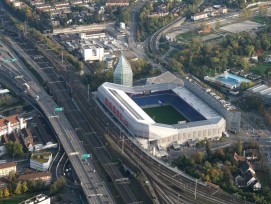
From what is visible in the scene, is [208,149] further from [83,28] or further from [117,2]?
[117,2]

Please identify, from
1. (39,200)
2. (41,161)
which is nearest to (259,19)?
(41,161)

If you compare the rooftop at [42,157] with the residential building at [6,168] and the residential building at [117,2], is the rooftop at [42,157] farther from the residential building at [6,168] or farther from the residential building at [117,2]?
the residential building at [117,2]

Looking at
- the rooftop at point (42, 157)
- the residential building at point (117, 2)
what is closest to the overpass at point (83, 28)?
the residential building at point (117, 2)

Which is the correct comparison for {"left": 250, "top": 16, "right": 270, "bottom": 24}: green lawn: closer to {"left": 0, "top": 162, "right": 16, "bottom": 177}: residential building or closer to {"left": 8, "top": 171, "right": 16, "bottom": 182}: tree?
{"left": 0, "top": 162, "right": 16, "bottom": 177}: residential building

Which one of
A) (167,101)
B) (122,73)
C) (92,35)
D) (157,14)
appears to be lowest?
(167,101)

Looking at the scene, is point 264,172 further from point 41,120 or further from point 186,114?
point 41,120

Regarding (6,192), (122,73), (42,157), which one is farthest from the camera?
(122,73)

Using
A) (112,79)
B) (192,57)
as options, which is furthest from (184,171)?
(192,57)
